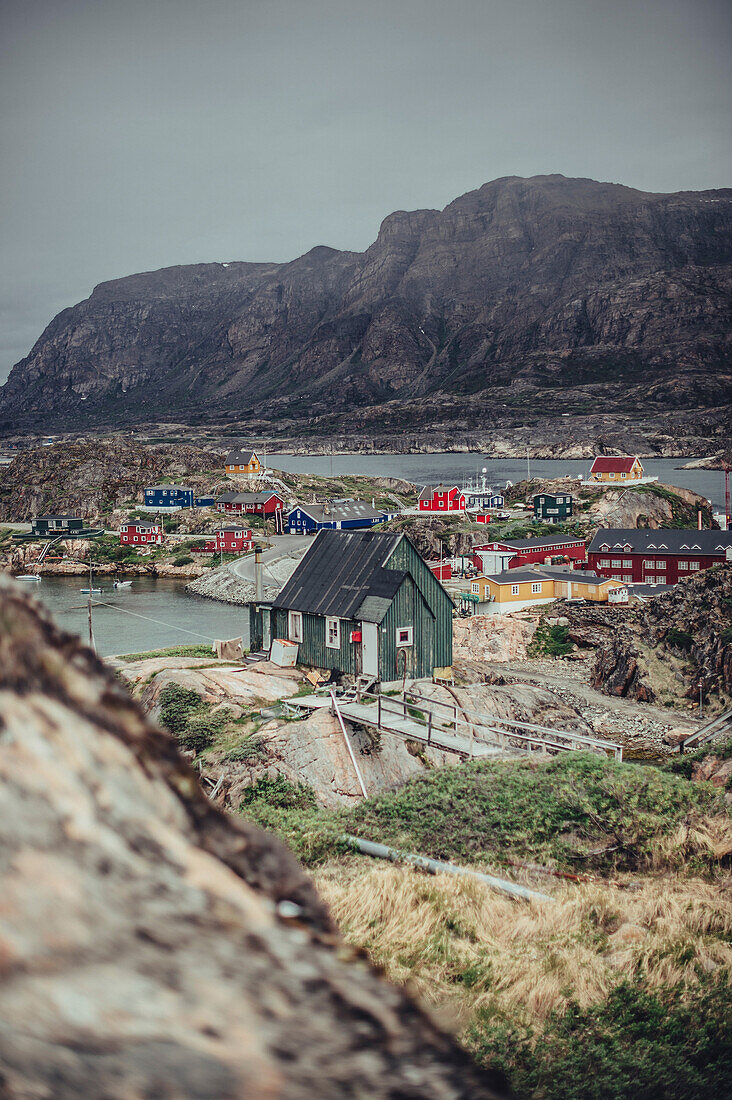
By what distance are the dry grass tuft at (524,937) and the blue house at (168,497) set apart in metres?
95.5

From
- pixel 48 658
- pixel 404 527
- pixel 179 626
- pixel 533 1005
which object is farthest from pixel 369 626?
pixel 404 527

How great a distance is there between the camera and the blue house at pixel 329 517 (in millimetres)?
89125

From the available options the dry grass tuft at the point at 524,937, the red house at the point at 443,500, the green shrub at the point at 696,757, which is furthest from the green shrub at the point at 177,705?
the red house at the point at 443,500

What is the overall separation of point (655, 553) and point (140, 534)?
5409 centimetres

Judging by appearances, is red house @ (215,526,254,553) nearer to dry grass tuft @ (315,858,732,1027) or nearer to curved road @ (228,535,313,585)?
curved road @ (228,535,313,585)

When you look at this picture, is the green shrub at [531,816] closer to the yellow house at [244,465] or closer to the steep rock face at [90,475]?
the steep rock face at [90,475]

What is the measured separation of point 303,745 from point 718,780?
312 inches

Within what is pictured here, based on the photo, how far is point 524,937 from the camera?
600 cm

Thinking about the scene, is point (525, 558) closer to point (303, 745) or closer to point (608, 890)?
point (303, 745)

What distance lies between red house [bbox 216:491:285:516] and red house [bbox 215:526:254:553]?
41.1ft

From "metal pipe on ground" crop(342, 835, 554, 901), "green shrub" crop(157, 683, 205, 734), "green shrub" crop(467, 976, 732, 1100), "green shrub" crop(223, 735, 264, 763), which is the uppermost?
"green shrub" crop(467, 976, 732, 1100)

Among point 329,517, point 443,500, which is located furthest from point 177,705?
point 443,500

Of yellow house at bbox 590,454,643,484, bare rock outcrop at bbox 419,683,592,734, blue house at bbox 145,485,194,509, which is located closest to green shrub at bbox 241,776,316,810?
bare rock outcrop at bbox 419,683,592,734

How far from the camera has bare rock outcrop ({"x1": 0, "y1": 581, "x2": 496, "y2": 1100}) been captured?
3.33 feet
